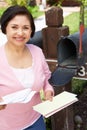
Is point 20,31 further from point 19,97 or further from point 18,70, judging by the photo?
point 19,97

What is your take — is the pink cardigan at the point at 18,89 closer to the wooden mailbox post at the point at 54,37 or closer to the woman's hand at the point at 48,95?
the woman's hand at the point at 48,95

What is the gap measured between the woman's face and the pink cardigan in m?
0.12

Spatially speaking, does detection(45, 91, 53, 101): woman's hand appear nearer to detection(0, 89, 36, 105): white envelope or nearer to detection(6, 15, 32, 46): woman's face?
detection(0, 89, 36, 105): white envelope

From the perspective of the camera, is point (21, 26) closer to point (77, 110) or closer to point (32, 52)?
point (32, 52)

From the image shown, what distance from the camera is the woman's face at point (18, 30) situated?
2.25m

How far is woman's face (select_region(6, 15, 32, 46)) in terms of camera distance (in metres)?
2.25

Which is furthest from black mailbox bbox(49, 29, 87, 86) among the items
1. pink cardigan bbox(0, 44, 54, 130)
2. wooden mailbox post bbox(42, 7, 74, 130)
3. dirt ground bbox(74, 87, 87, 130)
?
dirt ground bbox(74, 87, 87, 130)

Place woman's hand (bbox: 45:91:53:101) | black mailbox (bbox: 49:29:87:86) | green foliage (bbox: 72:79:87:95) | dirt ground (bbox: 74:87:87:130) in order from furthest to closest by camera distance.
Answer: green foliage (bbox: 72:79:87:95) → dirt ground (bbox: 74:87:87:130) → black mailbox (bbox: 49:29:87:86) → woman's hand (bbox: 45:91:53:101)

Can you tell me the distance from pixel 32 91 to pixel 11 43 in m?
0.34

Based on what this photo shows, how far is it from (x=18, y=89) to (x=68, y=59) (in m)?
0.84

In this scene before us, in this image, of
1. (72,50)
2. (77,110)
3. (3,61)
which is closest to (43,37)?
(72,50)

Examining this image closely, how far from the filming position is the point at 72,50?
300 cm

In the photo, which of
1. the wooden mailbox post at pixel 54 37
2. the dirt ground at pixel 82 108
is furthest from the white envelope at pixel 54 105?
the dirt ground at pixel 82 108

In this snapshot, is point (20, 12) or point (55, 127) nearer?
point (20, 12)
